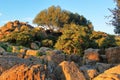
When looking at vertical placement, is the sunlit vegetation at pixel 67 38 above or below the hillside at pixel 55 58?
above

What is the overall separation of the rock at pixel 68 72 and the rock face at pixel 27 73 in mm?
712

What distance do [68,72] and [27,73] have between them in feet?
4.42

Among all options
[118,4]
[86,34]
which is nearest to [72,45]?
[86,34]

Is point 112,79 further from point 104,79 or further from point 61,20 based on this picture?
point 61,20

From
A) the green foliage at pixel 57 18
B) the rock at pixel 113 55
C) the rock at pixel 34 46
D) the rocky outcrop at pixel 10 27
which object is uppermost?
the green foliage at pixel 57 18

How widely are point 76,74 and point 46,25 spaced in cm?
7478

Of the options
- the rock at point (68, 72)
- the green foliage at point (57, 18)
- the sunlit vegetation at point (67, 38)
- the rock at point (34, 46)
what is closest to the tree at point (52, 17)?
the green foliage at point (57, 18)

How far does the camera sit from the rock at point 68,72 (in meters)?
10.4

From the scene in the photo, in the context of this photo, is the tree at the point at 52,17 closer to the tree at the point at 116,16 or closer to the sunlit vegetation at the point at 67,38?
the sunlit vegetation at the point at 67,38

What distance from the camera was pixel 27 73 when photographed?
32.5 ft

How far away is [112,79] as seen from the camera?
968cm

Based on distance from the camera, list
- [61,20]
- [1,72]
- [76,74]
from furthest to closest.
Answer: [61,20]
[1,72]
[76,74]

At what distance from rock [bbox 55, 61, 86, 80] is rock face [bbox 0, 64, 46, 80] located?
71cm

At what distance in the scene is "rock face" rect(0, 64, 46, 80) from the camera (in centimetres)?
986
